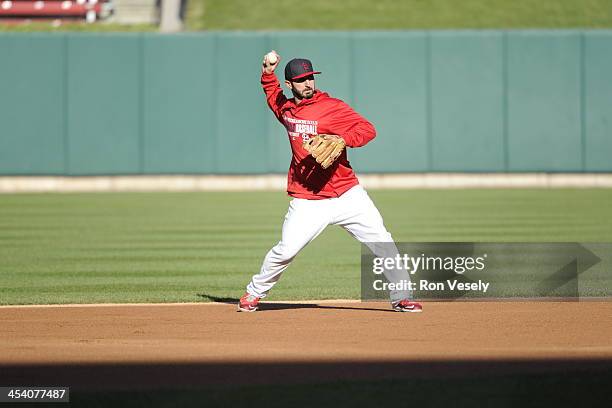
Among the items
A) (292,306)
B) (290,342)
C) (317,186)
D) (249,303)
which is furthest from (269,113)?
(290,342)

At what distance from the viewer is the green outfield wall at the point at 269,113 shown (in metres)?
26.2

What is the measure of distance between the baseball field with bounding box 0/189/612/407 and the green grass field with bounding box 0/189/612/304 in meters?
0.05

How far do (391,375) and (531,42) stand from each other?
70.4 feet

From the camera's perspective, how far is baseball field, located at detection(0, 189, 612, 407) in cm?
598

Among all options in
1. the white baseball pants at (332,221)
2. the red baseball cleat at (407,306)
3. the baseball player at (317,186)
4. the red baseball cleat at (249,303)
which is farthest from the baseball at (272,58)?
the red baseball cleat at (407,306)

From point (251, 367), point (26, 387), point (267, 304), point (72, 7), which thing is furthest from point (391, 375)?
point (72, 7)

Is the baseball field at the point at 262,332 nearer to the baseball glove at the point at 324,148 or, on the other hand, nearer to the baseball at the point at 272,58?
the baseball glove at the point at 324,148

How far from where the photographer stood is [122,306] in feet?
31.5

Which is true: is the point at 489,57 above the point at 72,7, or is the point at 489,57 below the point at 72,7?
below

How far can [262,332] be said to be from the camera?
7992mm

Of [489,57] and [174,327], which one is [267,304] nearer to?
[174,327]

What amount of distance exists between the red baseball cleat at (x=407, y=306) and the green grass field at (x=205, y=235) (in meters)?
1.42

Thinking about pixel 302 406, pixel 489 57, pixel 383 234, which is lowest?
pixel 302 406

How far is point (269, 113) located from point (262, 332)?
1876cm
